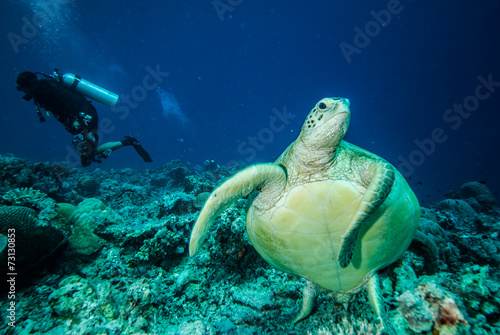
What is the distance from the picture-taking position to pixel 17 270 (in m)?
2.28

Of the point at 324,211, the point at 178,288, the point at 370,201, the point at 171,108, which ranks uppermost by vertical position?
the point at 171,108

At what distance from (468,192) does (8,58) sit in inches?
2977

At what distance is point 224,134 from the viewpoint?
10831 cm

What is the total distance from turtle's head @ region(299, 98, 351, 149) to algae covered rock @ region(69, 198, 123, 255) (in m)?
3.34

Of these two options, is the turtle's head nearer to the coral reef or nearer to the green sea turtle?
the green sea turtle

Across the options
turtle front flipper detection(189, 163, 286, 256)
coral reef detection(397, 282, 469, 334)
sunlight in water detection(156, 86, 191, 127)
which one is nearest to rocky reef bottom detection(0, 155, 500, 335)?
coral reef detection(397, 282, 469, 334)

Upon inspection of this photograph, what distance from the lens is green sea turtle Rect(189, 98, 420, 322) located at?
75.9 inches

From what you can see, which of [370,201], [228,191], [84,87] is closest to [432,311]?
[370,201]

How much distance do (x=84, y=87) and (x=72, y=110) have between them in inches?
54.6

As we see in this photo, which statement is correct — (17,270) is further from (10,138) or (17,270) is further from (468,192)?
(10,138)

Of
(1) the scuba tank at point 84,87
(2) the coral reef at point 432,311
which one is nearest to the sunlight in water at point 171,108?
(1) the scuba tank at point 84,87

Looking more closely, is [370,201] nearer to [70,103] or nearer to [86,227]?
[86,227]

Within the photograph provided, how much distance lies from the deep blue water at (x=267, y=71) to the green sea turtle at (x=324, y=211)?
120 ft

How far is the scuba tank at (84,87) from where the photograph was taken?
7.31 m
